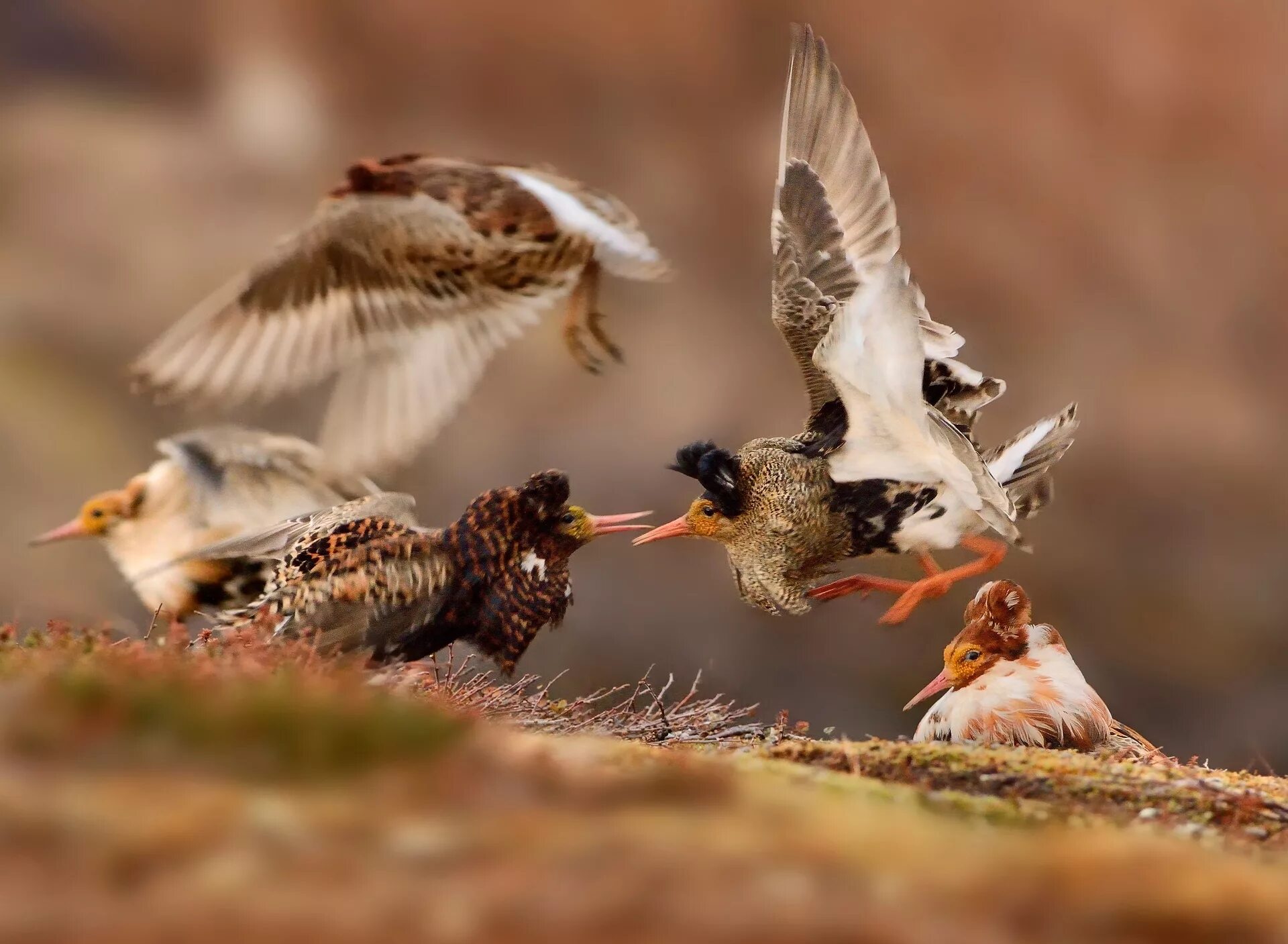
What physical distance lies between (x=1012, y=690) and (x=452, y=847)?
177 cm

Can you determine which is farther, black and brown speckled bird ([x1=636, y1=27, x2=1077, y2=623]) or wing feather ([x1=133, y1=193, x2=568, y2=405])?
wing feather ([x1=133, y1=193, x2=568, y2=405])

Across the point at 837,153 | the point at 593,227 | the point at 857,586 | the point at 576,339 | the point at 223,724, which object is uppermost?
the point at 837,153

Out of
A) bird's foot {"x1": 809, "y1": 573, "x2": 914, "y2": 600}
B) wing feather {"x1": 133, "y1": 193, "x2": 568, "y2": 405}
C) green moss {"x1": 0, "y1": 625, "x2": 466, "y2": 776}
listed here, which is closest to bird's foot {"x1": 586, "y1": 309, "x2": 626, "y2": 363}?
wing feather {"x1": 133, "y1": 193, "x2": 568, "y2": 405}

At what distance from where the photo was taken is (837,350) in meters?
2.62

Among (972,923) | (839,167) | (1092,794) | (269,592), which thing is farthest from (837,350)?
(972,923)

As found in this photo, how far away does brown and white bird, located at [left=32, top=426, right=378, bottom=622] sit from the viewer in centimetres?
308

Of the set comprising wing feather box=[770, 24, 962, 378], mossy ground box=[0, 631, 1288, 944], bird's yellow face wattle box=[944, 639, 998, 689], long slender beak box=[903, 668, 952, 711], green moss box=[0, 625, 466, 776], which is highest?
wing feather box=[770, 24, 962, 378]

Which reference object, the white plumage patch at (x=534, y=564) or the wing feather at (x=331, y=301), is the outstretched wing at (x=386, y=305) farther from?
the white plumage patch at (x=534, y=564)

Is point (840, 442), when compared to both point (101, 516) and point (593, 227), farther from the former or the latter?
point (101, 516)

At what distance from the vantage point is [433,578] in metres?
2.55

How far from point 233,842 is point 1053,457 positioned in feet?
7.32

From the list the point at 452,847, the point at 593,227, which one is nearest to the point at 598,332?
the point at 593,227

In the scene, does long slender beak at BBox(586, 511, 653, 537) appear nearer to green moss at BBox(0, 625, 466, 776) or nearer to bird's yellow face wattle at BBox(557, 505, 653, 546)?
bird's yellow face wattle at BBox(557, 505, 653, 546)

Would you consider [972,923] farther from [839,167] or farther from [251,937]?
[839,167]
